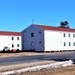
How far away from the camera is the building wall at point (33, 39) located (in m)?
58.5

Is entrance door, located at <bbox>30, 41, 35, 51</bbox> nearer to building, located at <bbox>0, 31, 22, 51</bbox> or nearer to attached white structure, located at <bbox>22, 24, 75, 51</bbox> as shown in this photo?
attached white structure, located at <bbox>22, 24, 75, 51</bbox>

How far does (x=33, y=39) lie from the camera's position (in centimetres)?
6081

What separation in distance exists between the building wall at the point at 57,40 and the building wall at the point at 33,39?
117cm

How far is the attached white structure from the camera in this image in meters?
58.0

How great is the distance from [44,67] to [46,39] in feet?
127

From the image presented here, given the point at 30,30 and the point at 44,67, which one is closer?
the point at 44,67

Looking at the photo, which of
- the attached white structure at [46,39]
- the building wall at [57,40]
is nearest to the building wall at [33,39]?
the attached white structure at [46,39]

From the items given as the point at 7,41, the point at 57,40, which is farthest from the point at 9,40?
the point at 57,40

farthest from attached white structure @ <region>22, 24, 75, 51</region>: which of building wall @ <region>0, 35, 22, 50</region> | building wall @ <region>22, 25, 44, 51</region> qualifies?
building wall @ <region>0, 35, 22, 50</region>

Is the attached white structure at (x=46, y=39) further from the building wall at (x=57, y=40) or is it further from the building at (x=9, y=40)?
the building at (x=9, y=40)

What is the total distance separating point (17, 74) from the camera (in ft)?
50.6

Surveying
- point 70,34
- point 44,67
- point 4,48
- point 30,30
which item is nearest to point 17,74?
point 44,67

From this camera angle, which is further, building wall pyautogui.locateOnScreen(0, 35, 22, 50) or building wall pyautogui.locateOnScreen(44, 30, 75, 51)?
building wall pyautogui.locateOnScreen(0, 35, 22, 50)

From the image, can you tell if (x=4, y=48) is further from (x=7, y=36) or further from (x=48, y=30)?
(x=48, y=30)
